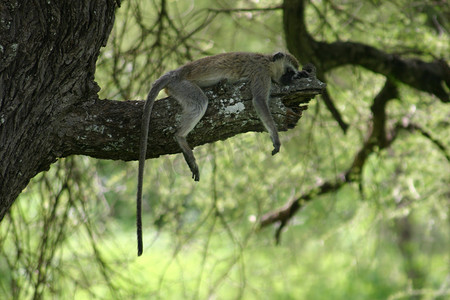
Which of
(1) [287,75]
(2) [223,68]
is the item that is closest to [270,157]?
(1) [287,75]

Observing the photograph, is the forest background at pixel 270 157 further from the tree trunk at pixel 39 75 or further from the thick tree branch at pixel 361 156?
the tree trunk at pixel 39 75

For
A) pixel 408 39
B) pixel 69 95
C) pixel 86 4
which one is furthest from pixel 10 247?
pixel 408 39

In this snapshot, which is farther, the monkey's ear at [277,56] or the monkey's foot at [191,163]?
the monkey's ear at [277,56]

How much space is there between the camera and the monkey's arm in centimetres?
312

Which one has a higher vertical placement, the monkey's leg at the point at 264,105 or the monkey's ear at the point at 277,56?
the monkey's leg at the point at 264,105

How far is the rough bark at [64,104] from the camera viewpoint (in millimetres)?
2951

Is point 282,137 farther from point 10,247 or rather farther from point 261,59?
point 10,247

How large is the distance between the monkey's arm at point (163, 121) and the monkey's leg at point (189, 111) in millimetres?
41

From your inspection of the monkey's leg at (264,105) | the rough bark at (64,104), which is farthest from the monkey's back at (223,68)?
the rough bark at (64,104)

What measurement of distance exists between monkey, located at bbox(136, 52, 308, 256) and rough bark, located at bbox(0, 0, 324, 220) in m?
0.08

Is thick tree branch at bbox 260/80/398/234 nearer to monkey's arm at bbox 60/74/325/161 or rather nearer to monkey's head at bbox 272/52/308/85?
monkey's head at bbox 272/52/308/85

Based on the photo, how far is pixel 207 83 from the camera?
406 centimetres

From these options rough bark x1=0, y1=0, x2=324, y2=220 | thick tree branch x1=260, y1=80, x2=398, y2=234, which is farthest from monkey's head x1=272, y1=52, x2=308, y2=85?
thick tree branch x1=260, y1=80, x2=398, y2=234

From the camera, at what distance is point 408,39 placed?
6.29m
